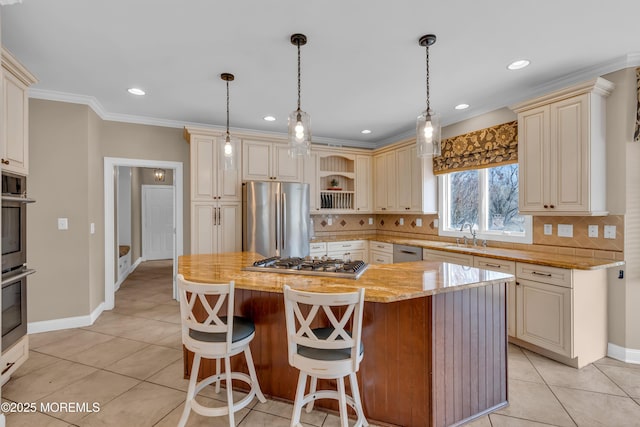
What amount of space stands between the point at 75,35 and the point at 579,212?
4266mm

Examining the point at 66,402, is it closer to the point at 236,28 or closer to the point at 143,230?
the point at 236,28

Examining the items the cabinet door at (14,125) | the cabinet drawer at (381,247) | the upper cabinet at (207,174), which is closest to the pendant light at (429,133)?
the cabinet drawer at (381,247)

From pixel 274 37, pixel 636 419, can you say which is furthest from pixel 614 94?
pixel 274 37

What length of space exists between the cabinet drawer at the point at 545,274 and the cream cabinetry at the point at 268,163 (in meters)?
3.00

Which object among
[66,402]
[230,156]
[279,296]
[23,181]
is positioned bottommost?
[66,402]

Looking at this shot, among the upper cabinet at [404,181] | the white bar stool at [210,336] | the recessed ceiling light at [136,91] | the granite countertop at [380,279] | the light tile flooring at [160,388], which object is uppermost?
the recessed ceiling light at [136,91]

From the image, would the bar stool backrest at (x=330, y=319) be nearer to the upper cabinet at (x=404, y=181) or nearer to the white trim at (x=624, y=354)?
the white trim at (x=624, y=354)

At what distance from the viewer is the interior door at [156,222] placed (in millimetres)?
8461

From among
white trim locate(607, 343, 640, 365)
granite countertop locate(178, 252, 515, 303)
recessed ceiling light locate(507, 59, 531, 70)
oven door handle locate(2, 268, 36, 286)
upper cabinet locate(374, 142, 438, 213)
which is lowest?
white trim locate(607, 343, 640, 365)

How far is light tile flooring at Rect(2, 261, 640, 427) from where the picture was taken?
6.70ft

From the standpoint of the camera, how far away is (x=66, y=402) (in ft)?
7.39

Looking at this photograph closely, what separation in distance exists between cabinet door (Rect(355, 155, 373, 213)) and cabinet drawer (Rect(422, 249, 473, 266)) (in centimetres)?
158

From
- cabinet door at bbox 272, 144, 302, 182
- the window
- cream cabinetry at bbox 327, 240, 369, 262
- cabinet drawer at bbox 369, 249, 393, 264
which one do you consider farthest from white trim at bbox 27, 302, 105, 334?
the window

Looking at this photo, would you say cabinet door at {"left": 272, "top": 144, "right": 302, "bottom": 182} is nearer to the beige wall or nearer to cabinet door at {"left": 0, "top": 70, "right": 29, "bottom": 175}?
the beige wall
